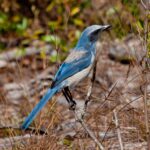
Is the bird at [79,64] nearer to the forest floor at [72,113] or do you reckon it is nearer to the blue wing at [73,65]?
the blue wing at [73,65]

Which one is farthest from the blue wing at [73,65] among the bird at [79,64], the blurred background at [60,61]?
the blurred background at [60,61]

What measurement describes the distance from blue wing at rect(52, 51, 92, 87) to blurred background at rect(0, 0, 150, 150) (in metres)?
0.29

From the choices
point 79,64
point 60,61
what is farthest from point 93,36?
point 60,61

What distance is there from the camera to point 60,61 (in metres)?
8.17

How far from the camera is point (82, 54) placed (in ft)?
17.7

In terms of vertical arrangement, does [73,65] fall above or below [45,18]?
above

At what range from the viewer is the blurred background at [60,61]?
17.9 ft

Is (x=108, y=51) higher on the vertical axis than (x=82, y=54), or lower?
lower

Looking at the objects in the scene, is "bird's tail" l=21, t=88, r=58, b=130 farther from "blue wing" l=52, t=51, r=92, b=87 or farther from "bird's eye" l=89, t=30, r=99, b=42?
"bird's eye" l=89, t=30, r=99, b=42

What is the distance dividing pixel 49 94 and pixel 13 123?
1674 mm

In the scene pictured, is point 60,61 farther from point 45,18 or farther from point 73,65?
point 73,65

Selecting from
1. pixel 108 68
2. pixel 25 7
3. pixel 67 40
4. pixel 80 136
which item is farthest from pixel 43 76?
pixel 80 136

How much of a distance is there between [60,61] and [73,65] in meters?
2.83

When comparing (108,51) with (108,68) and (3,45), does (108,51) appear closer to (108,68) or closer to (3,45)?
(108,68)
